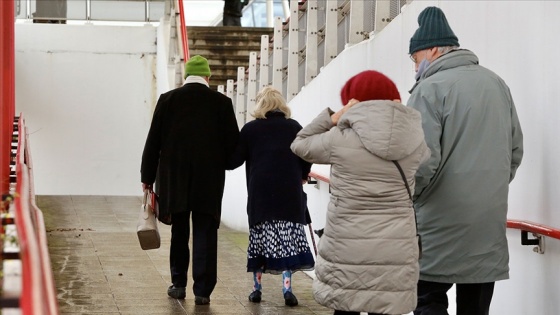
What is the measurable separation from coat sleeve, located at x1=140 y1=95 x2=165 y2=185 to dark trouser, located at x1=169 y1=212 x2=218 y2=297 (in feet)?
1.10

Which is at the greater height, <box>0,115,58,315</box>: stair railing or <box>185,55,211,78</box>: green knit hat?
<box>185,55,211,78</box>: green knit hat

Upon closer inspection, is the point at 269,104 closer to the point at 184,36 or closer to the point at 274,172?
the point at 274,172

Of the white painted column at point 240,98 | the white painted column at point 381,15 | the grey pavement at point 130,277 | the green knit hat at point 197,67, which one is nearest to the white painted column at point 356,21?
the white painted column at point 381,15

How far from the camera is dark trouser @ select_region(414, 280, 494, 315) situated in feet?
15.5

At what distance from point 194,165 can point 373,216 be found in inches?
114

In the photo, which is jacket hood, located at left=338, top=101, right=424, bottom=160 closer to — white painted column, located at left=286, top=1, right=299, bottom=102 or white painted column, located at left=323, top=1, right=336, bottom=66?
white painted column, located at left=323, top=1, right=336, bottom=66

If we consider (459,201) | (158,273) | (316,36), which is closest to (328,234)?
(459,201)

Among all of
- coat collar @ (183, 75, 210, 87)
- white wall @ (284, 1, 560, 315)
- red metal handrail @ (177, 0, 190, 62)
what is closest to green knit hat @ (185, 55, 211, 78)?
coat collar @ (183, 75, 210, 87)

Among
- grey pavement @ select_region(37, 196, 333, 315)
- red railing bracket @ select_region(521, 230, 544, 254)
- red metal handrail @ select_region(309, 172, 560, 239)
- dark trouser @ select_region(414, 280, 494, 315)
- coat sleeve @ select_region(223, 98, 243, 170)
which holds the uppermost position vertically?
coat sleeve @ select_region(223, 98, 243, 170)

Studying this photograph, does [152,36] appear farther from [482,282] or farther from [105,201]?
[482,282]

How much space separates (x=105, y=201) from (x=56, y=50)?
12.1 ft

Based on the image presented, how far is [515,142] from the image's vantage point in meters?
4.84

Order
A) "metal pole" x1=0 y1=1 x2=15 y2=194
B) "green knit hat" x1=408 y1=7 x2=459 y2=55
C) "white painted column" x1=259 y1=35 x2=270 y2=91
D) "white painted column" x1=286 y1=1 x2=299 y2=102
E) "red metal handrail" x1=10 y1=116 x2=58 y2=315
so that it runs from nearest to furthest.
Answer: "red metal handrail" x1=10 y1=116 x2=58 y2=315 → "metal pole" x1=0 y1=1 x2=15 y2=194 → "green knit hat" x1=408 y1=7 x2=459 y2=55 → "white painted column" x1=286 y1=1 x2=299 y2=102 → "white painted column" x1=259 y1=35 x2=270 y2=91

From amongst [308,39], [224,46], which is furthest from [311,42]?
[224,46]
